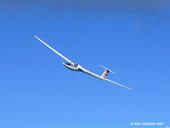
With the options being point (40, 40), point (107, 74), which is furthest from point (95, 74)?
point (40, 40)

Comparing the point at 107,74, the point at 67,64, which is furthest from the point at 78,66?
the point at 107,74

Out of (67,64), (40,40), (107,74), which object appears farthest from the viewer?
(40,40)

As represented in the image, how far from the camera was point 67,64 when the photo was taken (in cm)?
12119

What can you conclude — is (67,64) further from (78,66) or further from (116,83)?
(116,83)

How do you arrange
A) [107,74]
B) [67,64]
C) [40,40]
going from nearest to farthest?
[67,64]
[107,74]
[40,40]

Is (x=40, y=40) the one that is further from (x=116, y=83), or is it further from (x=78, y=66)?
(x=116, y=83)

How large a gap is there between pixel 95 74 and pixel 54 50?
25.1m

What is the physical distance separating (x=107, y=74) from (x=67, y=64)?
21117 mm

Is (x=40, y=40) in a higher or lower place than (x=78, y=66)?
higher

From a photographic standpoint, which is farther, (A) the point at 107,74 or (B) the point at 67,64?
(A) the point at 107,74

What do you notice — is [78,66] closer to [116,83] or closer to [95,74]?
[95,74]

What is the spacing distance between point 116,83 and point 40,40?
4204 centimetres

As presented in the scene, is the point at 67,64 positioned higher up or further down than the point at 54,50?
further down

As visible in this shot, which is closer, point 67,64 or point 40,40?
point 67,64
